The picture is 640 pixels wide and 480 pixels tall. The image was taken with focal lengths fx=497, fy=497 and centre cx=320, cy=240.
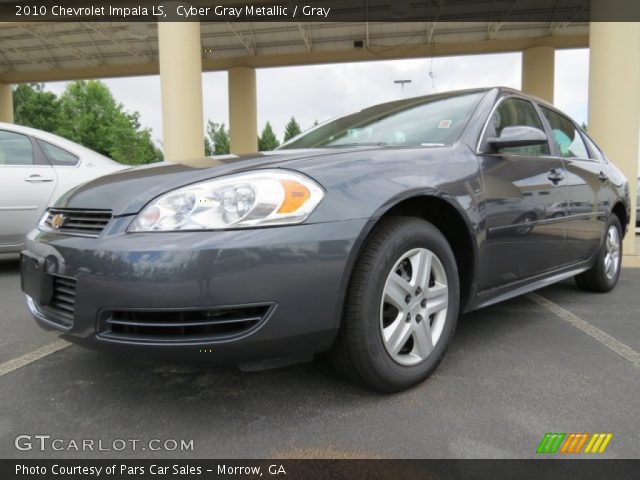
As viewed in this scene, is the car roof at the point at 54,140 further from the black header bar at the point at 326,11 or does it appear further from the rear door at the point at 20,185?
the black header bar at the point at 326,11

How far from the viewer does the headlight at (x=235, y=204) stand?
165cm

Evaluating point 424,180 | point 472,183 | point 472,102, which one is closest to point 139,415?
point 424,180

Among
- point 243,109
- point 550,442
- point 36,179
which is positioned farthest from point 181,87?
point 550,442

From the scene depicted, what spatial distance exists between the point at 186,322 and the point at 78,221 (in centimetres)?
68

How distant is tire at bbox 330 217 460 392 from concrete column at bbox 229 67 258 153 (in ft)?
41.1

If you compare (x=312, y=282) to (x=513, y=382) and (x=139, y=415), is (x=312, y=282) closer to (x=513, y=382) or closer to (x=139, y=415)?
(x=139, y=415)

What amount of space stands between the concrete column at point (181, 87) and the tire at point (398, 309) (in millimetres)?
6039

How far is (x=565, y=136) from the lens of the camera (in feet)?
11.2

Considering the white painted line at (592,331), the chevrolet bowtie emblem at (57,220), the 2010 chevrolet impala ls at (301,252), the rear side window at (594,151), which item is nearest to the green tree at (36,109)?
the chevrolet bowtie emblem at (57,220)

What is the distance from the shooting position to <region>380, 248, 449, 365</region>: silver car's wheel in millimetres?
1922

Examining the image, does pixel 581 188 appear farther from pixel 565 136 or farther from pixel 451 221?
pixel 451 221

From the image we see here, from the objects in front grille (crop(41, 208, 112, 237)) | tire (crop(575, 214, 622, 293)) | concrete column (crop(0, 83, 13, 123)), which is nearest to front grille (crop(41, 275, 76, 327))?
front grille (crop(41, 208, 112, 237))
